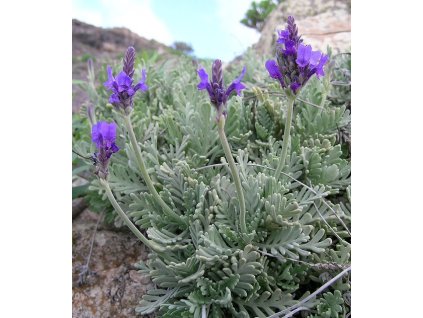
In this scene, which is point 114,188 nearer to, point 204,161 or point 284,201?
point 204,161

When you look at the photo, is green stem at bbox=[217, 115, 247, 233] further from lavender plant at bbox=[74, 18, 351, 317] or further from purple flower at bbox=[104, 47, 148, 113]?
purple flower at bbox=[104, 47, 148, 113]

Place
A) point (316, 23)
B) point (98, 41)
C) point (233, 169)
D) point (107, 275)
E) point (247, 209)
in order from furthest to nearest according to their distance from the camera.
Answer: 1. point (98, 41)
2. point (316, 23)
3. point (107, 275)
4. point (247, 209)
5. point (233, 169)

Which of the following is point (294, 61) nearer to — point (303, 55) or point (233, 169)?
point (303, 55)

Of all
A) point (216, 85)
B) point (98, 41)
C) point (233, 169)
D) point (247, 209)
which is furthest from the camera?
point (98, 41)

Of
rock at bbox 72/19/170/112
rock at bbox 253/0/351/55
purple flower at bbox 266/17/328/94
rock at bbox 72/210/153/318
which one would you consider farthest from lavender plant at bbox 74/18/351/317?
rock at bbox 72/19/170/112

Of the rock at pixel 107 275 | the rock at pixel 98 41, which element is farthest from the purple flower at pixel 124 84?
the rock at pixel 98 41

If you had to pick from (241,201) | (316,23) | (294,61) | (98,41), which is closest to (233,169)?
(241,201)
